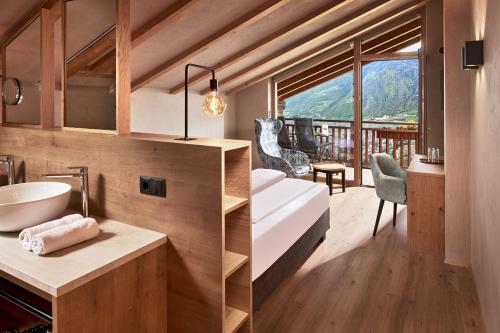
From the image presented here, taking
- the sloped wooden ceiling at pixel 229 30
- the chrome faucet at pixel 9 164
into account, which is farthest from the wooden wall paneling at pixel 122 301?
the sloped wooden ceiling at pixel 229 30

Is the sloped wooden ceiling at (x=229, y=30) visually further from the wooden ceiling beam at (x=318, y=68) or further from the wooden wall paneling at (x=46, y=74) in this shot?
the wooden ceiling beam at (x=318, y=68)

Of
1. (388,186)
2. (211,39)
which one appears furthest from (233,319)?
(211,39)

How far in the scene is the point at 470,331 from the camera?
2.18m

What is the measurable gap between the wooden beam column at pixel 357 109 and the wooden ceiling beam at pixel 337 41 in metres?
0.28

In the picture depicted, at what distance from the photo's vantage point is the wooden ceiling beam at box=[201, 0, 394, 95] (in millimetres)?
4980

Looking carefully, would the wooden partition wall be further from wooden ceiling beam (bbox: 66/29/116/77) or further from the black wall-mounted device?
wooden ceiling beam (bbox: 66/29/116/77)

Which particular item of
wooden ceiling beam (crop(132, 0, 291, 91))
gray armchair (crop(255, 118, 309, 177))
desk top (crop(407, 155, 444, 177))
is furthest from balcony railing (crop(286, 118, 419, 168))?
wooden ceiling beam (crop(132, 0, 291, 91))

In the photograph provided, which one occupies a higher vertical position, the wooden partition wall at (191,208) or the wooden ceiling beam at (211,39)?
the wooden ceiling beam at (211,39)

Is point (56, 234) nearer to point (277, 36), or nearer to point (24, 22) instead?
point (24, 22)

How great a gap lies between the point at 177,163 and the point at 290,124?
5601 millimetres

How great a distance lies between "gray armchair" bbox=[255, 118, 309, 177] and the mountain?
37.7 inches

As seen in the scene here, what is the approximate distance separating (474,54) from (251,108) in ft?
18.2

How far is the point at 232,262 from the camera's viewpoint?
167cm

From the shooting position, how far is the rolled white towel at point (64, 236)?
1414 mm
